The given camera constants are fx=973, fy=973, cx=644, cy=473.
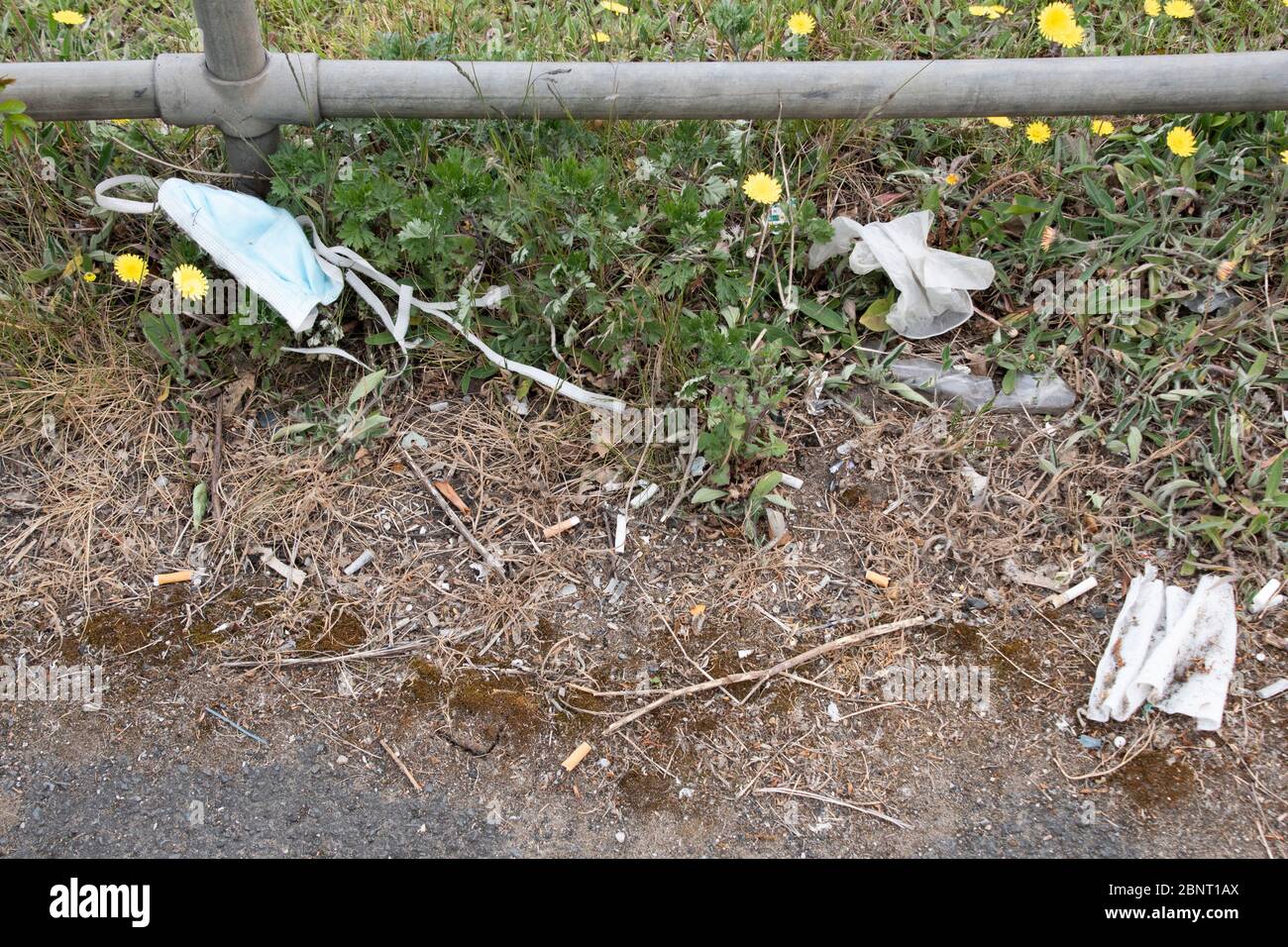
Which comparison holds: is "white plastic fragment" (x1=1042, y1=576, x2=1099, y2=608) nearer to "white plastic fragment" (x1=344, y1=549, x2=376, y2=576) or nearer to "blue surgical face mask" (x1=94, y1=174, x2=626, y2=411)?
"blue surgical face mask" (x1=94, y1=174, x2=626, y2=411)

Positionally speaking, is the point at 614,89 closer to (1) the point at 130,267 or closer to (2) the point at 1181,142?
(1) the point at 130,267

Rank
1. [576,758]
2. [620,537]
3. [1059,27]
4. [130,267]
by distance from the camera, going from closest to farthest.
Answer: [576,758] < [620,537] < [130,267] < [1059,27]

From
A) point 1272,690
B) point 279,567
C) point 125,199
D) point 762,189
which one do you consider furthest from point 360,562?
point 1272,690

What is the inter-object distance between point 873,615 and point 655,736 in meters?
0.54

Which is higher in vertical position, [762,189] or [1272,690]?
[762,189]

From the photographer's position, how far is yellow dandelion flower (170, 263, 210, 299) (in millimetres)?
2229

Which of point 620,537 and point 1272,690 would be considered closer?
point 1272,690

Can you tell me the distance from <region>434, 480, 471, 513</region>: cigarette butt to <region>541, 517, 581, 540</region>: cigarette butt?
19cm

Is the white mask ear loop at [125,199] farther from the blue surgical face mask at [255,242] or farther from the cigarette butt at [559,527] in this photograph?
the cigarette butt at [559,527]

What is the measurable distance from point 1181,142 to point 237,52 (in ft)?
7.36

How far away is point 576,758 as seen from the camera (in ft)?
6.29

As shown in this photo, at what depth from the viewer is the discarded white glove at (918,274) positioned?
7.76 ft

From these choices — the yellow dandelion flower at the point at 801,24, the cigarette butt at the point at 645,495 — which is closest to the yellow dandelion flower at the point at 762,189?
the yellow dandelion flower at the point at 801,24

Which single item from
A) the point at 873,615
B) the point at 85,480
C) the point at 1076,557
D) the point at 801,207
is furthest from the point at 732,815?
the point at 85,480
